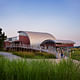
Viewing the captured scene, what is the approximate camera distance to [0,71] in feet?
10.0

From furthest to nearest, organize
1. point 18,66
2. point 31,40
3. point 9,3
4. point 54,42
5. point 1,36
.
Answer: point 31,40, point 54,42, point 1,36, point 9,3, point 18,66

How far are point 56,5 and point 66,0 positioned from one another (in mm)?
607

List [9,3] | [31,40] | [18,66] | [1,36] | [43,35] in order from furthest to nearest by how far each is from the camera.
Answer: [43,35] → [31,40] → [1,36] → [9,3] → [18,66]

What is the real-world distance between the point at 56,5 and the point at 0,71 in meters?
5.24

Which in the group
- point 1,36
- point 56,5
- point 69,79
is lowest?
point 69,79

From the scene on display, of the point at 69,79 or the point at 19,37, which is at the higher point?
the point at 19,37

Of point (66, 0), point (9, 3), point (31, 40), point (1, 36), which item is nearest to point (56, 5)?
point (66, 0)

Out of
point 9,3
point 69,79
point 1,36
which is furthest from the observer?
point 1,36

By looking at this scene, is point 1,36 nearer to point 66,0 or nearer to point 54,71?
point 66,0

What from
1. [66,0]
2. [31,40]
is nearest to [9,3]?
[66,0]

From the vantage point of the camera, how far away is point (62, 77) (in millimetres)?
2670

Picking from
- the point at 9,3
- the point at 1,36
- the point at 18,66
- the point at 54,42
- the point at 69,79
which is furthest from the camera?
the point at 54,42

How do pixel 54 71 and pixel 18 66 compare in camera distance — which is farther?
pixel 18 66

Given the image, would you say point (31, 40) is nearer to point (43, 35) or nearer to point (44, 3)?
point (43, 35)
